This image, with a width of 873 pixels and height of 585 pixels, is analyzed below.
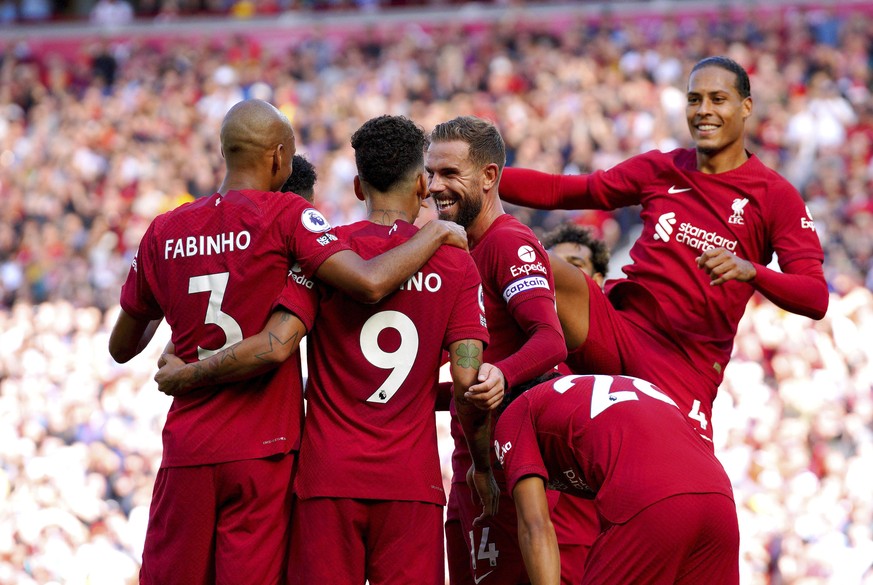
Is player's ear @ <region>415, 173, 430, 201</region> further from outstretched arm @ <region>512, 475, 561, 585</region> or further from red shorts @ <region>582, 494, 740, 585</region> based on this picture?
red shorts @ <region>582, 494, 740, 585</region>

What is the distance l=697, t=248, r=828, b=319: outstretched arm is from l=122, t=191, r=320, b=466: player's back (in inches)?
65.5

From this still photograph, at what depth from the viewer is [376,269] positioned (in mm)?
4656

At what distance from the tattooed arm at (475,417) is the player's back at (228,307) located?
0.63 meters

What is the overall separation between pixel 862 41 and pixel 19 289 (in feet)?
43.1

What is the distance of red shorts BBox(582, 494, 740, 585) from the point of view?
441 cm

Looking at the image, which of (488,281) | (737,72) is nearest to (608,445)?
(488,281)

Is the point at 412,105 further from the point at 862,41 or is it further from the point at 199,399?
the point at 199,399

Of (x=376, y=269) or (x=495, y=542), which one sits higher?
(x=376, y=269)

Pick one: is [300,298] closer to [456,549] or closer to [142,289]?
[142,289]

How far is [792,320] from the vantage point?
12.9 meters

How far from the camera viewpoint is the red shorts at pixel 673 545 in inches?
174

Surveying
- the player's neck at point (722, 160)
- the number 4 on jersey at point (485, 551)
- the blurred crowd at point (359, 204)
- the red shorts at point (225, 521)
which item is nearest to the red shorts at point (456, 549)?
the number 4 on jersey at point (485, 551)

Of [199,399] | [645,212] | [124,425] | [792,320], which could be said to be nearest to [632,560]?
[199,399]

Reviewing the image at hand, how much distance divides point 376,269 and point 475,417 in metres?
0.75
